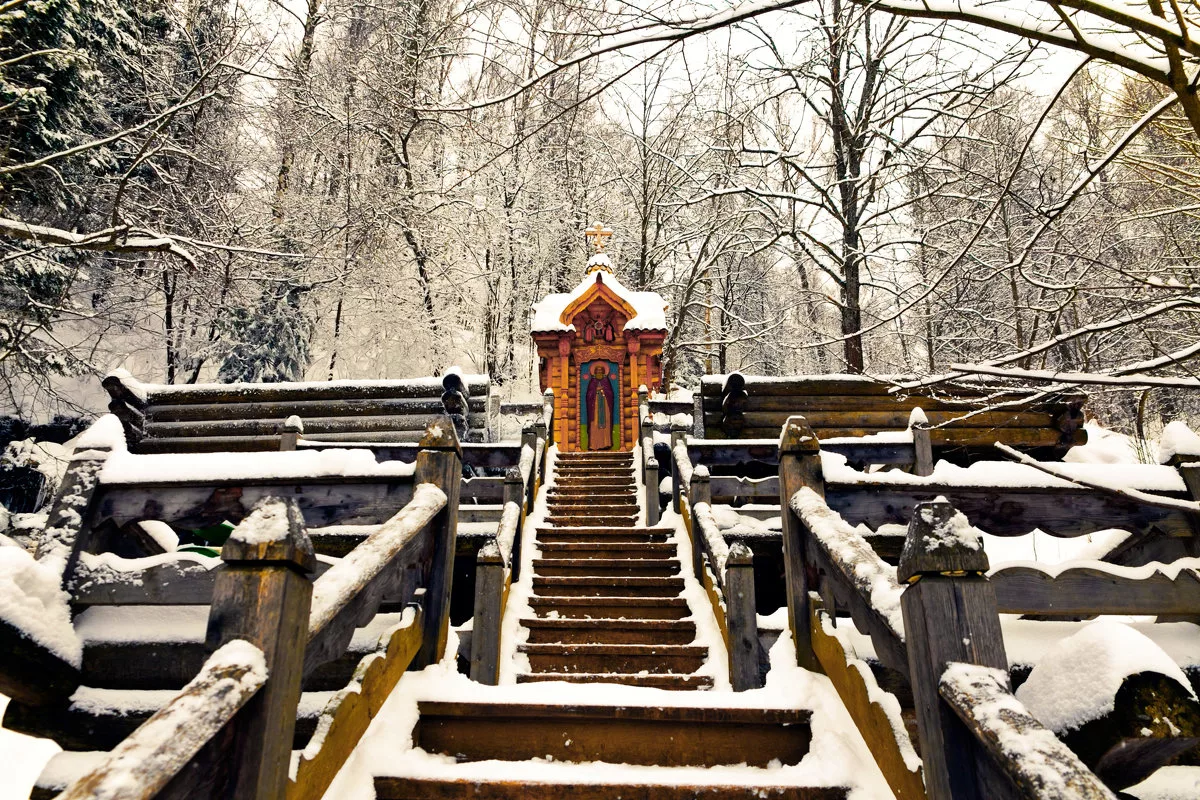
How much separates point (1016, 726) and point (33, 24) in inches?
642

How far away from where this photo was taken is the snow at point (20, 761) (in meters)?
4.76

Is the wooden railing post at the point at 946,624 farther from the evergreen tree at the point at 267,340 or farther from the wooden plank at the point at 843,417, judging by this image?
the evergreen tree at the point at 267,340

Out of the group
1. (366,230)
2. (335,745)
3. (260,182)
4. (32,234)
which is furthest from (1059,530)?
(260,182)

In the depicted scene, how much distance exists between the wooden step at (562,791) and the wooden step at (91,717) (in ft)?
3.43

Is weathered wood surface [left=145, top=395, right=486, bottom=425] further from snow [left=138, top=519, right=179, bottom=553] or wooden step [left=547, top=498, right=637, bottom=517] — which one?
snow [left=138, top=519, right=179, bottom=553]

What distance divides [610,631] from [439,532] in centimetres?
332

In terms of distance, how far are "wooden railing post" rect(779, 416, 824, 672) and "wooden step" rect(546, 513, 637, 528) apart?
6507mm

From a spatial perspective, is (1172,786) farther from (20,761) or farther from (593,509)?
(593,509)

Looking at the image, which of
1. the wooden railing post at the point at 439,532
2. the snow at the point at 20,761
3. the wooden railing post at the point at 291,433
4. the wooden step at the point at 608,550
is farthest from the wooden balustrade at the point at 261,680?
the wooden railing post at the point at 291,433

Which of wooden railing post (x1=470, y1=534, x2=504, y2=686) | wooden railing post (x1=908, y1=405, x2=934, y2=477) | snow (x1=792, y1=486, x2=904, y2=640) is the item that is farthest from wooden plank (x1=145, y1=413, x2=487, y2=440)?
snow (x1=792, y1=486, x2=904, y2=640)

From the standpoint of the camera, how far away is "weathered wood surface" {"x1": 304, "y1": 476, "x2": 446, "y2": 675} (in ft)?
6.75

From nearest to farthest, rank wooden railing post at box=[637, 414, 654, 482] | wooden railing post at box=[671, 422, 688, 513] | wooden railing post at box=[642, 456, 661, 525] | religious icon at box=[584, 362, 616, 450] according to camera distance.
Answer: wooden railing post at box=[671, 422, 688, 513]
wooden railing post at box=[642, 456, 661, 525]
wooden railing post at box=[637, 414, 654, 482]
religious icon at box=[584, 362, 616, 450]

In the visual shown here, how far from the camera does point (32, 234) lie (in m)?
6.04

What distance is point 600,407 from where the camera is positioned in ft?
54.9
